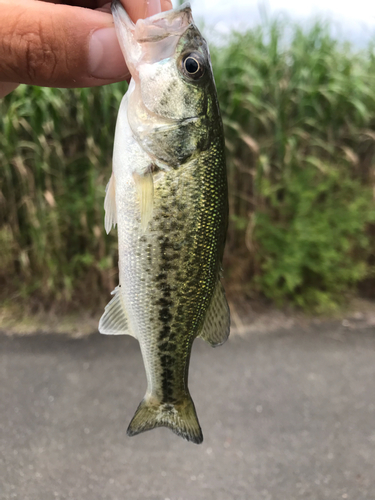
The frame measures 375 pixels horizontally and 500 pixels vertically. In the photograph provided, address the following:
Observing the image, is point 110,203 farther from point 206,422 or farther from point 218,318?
point 206,422

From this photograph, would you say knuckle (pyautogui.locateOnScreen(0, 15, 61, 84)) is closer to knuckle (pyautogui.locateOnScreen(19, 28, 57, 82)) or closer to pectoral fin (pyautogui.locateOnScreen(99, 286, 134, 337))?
knuckle (pyautogui.locateOnScreen(19, 28, 57, 82))

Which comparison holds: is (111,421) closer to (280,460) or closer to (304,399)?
(280,460)

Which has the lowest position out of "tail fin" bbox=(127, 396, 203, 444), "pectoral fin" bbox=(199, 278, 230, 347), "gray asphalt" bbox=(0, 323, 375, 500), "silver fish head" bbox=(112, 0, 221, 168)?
"gray asphalt" bbox=(0, 323, 375, 500)

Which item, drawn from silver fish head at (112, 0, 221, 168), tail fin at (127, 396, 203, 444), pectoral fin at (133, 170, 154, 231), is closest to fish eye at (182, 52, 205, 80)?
silver fish head at (112, 0, 221, 168)

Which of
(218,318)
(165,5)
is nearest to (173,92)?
(165,5)

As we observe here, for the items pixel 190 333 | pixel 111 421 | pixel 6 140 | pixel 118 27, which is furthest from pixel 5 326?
pixel 118 27

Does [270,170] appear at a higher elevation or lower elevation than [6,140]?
lower
